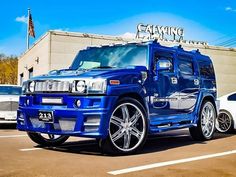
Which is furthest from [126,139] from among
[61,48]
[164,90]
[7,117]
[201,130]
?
[61,48]

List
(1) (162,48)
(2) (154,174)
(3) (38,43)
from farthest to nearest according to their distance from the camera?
(3) (38,43)
(1) (162,48)
(2) (154,174)

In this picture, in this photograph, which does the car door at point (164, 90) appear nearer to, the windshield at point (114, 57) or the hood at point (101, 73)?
the windshield at point (114, 57)

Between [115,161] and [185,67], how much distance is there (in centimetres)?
329

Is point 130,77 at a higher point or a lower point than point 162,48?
lower

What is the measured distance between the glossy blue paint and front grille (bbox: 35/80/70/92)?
0.22 feet

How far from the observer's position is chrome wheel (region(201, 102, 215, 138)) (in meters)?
8.68

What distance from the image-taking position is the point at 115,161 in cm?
560

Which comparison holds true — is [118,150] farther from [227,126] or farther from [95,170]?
[227,126]

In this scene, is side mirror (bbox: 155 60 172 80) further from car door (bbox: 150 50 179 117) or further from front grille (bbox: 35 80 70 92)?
front grille (bbox: 35 80 70 92)

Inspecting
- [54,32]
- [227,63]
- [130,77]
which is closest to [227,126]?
[130,77]

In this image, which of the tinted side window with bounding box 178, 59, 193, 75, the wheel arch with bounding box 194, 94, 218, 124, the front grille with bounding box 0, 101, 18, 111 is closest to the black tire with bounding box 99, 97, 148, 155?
the tinted side window with bounding box 178, 59, 193, 75

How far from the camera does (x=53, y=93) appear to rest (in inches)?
239

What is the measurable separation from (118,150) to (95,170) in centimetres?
119

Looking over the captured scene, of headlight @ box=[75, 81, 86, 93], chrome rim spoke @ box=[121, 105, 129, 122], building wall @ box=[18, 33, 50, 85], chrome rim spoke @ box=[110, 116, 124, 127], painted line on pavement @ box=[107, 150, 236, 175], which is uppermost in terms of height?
building wall @ box=[18, 33, 50, 85]
